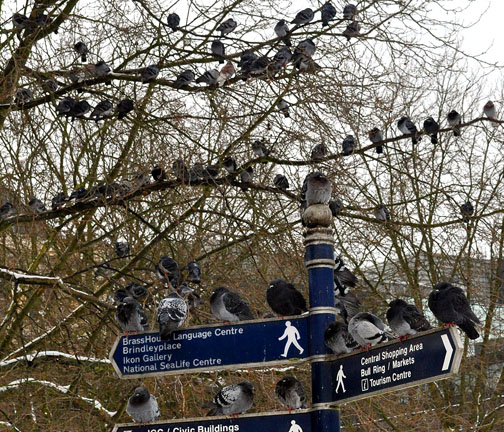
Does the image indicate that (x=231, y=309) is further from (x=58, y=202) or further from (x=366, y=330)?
(x=58, y=202)

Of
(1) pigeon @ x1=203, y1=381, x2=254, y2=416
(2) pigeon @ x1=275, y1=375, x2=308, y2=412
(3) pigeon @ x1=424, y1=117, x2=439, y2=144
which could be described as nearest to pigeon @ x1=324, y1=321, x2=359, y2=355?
(2) pigeon @ x1=275, y1=375, x2=308, y2=412

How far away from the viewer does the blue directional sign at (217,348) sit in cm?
394

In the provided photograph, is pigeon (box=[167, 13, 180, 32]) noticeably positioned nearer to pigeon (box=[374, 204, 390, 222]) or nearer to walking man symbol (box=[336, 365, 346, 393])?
pigeon (box=[374, 204, 390, 222])

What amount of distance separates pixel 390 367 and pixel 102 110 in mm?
4624

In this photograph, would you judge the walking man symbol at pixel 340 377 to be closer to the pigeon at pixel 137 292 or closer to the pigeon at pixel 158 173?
the pigeon at pixel 137 292

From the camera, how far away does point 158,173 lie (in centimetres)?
690

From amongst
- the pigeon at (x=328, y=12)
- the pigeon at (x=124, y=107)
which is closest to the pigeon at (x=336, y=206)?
the pigeon at (x=328, y=12)

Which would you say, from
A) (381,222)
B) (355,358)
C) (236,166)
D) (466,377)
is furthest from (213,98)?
(466,377)

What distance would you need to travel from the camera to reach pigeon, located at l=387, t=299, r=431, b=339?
4.57 metres

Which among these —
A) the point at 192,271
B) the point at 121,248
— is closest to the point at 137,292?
the point at 192,271

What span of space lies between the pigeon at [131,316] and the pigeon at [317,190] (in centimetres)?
166

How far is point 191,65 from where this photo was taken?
8.02 metres

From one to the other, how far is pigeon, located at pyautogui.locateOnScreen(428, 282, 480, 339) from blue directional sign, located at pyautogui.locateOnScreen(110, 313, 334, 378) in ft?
1.84

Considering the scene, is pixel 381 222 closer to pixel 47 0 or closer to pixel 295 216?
pixel 295 216
